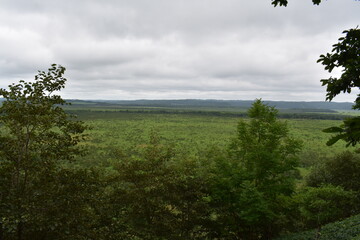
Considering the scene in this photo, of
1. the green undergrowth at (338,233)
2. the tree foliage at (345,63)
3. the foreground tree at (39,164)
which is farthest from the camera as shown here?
the green undergrowth at (338,233)

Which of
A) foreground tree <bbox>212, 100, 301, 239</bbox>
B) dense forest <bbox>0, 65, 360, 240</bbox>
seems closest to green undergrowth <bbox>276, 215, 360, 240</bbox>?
dense forest <bbox>0, 65, 360, 240</bbox>

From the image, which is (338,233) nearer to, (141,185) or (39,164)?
(141,185)

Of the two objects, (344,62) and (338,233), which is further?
(338,233)

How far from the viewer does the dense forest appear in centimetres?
754

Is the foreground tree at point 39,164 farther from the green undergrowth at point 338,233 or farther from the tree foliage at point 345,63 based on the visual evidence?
the green undergrowth at point 338,233

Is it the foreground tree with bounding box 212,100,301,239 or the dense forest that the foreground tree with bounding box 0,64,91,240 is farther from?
the foreground tree with bounding box 212,100,301,239

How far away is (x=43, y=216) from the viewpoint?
6.72 m

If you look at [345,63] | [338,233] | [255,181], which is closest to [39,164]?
[345,63]

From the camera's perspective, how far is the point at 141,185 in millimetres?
12258

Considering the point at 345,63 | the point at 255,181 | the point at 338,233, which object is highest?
the point at 345,63

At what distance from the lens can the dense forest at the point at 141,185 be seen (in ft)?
24.7

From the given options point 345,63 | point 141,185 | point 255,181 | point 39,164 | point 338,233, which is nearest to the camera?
point 345,63

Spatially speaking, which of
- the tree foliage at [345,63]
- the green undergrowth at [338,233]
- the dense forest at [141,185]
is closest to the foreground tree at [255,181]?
the dense forest at [141,185]

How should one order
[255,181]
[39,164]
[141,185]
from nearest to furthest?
[39,164] → [141,185] → [255,181]
